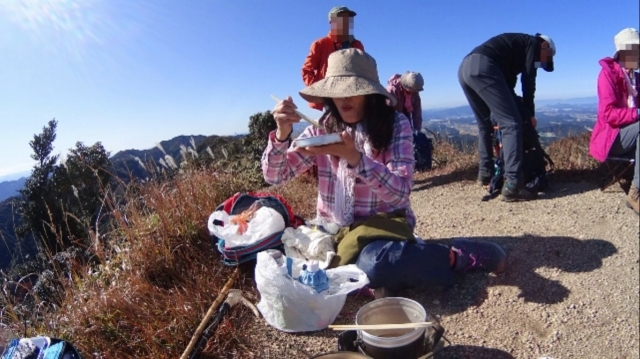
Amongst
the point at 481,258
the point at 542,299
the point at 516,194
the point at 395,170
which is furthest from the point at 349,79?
the point at 516,194

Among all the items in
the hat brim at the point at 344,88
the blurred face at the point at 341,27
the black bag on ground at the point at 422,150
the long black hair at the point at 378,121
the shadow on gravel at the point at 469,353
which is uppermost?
the blurred face at the point at 341,27

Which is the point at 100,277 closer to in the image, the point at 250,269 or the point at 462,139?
the point at 250,269

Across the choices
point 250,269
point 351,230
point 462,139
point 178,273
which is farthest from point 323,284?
point 462,139

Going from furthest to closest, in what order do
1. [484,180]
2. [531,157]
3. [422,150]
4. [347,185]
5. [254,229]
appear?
[422,150] → [484,180] → [531,157] → [254,229] → [347,185]

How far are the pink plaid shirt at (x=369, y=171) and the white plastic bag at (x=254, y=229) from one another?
0.31 m

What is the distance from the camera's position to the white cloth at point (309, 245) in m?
2.25

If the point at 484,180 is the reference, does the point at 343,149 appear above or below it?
above

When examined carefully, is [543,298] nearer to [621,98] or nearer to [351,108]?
[351,108]

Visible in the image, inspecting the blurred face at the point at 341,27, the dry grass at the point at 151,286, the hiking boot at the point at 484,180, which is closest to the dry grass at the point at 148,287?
the dry grass at the point at 151,286

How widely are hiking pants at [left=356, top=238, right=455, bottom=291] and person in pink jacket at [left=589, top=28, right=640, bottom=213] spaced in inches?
80.8

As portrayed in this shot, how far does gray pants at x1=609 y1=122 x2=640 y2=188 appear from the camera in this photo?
305 centimetres

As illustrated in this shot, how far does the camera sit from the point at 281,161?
2.26 metres

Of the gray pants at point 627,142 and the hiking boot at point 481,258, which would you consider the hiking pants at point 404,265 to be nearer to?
the hiking boot at point 481,258

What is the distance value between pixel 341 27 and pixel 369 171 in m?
2.59
